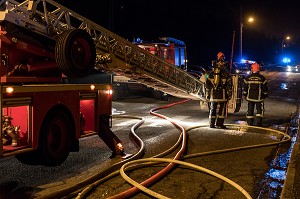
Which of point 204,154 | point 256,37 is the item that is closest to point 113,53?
point 204,154

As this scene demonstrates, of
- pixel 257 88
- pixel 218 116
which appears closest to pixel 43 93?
pixel 218 116

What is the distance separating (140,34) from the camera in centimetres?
4247

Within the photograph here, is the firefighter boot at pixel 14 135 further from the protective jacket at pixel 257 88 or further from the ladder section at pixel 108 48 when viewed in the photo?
the protective jacket at pixel 257 88

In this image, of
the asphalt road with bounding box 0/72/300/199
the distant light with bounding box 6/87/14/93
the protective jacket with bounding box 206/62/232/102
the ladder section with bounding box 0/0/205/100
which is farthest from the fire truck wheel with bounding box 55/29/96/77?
the protective jacket with bounding box 206/62/232/102

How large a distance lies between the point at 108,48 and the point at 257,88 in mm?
4163

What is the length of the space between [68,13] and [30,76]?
1.64 metres

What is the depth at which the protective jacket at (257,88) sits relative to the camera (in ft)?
32.6

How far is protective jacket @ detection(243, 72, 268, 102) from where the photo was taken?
9.94 metres

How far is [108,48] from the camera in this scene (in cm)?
805

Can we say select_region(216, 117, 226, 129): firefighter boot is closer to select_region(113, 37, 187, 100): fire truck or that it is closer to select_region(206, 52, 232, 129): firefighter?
select_region(206, 52, 232, 129): firefighter

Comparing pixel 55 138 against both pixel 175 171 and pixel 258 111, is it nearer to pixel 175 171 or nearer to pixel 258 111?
pixel 175 171

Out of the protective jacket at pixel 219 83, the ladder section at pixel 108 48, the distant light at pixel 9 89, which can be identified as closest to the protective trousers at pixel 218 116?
the protective jacket at pixel 219 83

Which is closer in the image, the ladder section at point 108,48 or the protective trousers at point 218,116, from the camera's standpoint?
the ladder section at point 108,48

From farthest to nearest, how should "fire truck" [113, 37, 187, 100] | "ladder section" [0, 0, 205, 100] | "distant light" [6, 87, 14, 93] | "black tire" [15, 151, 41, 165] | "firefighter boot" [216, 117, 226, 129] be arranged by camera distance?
"fire truck" [113, 37, 187, 100], "firefighter boot" [216, 117, 226, 129], "ladder section" [0, 0, 205, 100], "black tire" [15, 151, 41, 165], "distant light" [6, 87, 14, 93]
